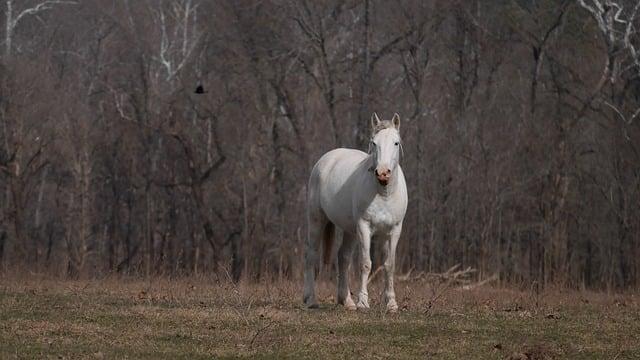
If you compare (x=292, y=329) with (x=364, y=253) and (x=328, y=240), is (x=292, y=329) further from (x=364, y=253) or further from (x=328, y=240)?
(x=328, y=240)

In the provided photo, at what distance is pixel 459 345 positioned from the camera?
11.2 metres

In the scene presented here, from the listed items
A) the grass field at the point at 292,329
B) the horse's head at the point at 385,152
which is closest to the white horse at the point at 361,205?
the horse's head at the point at 385,152

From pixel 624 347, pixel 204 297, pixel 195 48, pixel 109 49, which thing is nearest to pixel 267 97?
pixel 195 48

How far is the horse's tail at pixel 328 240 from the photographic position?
15.5 meters

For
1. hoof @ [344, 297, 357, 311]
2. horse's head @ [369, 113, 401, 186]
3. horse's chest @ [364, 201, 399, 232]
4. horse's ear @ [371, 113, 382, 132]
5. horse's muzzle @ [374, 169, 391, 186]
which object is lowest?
hoof @ [344, 297, 357, 311]

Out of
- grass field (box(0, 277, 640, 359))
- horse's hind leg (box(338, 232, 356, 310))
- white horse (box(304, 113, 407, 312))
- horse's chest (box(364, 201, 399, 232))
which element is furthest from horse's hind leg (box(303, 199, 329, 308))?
horse's chest (box(364, 201, 399, 232))

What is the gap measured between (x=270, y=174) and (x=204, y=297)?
851 inches

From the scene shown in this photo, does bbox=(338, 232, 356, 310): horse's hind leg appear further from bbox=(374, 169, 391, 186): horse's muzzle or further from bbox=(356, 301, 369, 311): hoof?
bbox=(374, 169, 391, 186): horse's muzzle

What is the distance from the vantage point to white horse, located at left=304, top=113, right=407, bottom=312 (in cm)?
1384

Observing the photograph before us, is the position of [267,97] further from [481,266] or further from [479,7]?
[481,266]

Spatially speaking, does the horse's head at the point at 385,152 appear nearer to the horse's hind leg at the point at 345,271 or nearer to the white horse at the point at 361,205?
the white horse at the point at 361,205

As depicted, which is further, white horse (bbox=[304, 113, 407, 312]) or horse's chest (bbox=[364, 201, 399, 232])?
horse's chest (bbox=[364, 201, 399, 232])

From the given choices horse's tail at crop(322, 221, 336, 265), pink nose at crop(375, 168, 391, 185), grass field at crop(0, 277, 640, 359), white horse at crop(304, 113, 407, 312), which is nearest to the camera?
grass field at crop(0, 277, 640, 359)

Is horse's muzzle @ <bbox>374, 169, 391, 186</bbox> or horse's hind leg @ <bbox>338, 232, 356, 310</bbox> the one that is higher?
horse's muzzle @ <bbox>374, 169, 391, 186</bbox>
